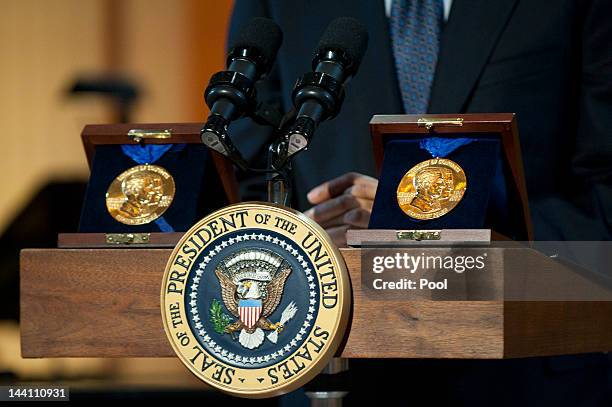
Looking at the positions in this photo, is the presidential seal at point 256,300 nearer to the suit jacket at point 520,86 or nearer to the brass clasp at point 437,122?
the brass clasp at point 437,122

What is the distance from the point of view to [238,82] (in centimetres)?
130

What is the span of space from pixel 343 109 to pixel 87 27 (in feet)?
8.91

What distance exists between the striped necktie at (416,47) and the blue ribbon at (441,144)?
0.40 metres

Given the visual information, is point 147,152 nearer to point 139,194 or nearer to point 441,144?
point 139,194

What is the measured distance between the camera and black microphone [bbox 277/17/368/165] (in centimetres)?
124

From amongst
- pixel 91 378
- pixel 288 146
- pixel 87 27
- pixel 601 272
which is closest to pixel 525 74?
pixel 601 272

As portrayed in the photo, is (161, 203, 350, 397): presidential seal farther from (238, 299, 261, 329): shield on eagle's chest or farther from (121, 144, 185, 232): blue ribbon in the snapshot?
(121, 144, 185, 232): blue ribbon

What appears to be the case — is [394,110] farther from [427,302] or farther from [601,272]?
[427,302]

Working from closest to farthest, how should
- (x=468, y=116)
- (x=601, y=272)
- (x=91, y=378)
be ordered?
1. (x=468, y=116)
2. (x=601, y=272)
3. (x=91, y=378)

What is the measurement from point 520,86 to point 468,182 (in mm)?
492

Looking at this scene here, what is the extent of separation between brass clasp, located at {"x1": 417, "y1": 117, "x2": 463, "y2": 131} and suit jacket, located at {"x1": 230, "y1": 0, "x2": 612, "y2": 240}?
39cm

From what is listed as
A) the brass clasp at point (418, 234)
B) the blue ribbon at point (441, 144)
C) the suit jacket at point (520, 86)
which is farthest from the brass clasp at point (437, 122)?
the suit jacket at point (520, 86)

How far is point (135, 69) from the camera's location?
4.28 meters

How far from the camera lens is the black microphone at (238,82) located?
1.25 meters
